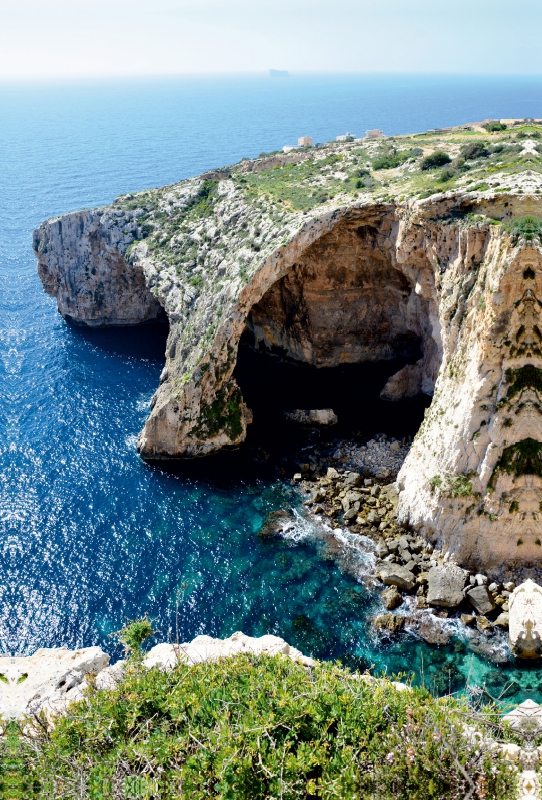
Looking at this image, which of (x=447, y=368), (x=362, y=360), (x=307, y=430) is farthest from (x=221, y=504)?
(x=362, y=360)

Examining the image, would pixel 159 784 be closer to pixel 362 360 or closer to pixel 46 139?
pixel 362 360

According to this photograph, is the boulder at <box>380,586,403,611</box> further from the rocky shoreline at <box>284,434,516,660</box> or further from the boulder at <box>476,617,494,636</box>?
the boulder at <box>476,617,494,636</box>

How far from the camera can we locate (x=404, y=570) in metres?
34.9

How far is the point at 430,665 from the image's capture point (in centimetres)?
2995

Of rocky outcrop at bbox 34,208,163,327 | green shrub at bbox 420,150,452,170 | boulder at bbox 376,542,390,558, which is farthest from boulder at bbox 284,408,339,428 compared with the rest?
rocky outcrop at bbox 34,208,163,327

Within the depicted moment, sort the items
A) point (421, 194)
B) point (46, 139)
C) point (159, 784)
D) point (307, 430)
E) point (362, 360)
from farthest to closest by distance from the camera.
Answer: point (46, 139), point (362, 360), point (307, 430), point (421, 194), point (159, 784)

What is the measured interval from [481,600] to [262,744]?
20.5 m

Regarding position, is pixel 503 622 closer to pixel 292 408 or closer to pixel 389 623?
pixel 389 623

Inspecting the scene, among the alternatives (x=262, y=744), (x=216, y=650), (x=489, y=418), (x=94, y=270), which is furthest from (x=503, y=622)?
(x=94, y=270)

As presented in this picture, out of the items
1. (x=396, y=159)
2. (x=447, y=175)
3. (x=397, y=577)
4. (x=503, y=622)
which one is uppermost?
(x=396, y=159)

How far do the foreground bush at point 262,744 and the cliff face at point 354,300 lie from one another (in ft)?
56.7

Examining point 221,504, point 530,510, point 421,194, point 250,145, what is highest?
point 250,145

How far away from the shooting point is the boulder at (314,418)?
4956cm

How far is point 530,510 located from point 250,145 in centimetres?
17651
